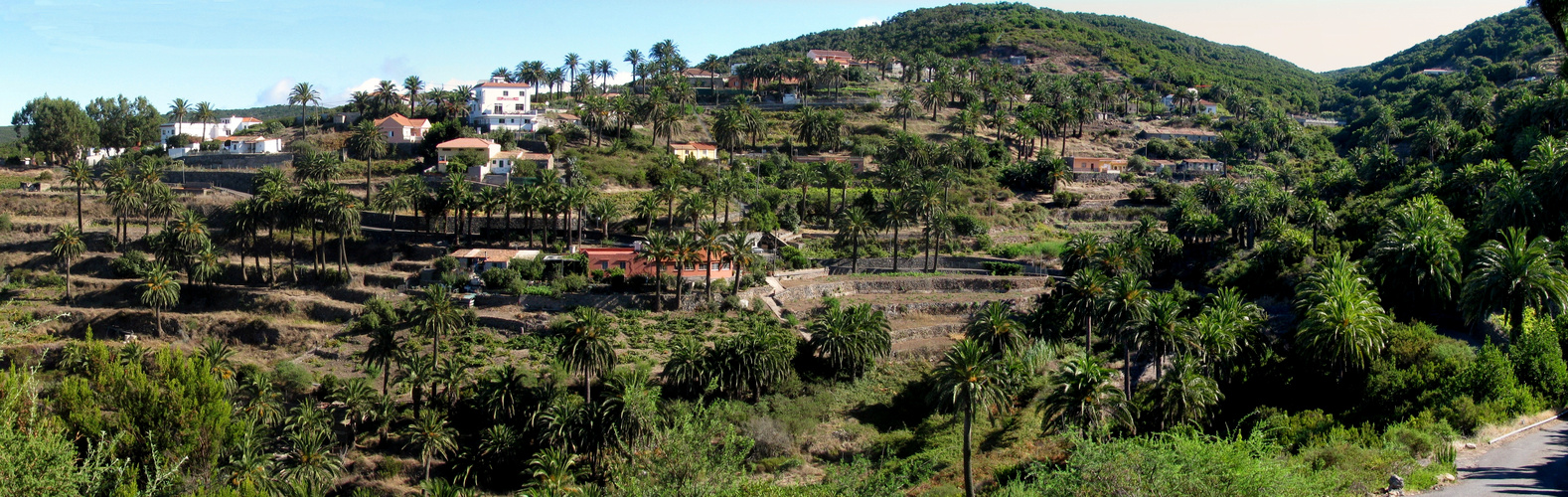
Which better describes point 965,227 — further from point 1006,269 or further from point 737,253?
point 737,253

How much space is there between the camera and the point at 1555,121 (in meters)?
68.8

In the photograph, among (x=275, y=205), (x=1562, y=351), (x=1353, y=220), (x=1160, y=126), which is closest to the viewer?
(x=1562, y=351)

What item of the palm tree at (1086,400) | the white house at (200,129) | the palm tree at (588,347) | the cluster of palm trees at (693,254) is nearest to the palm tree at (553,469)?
the palm tree at (588,347)

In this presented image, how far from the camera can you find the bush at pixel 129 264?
61.7 m

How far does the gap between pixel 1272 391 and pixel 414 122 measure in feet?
240

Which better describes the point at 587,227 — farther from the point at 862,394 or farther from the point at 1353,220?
the point at 1353,220

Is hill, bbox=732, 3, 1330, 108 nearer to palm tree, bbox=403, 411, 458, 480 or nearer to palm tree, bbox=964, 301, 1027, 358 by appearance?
palm tree, bbox=964, 301, 1027, 358

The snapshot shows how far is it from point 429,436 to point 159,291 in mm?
25454

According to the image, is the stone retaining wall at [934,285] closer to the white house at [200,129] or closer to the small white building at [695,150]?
the small white building at [695,150]

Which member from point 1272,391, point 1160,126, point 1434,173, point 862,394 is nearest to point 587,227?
point 862,394

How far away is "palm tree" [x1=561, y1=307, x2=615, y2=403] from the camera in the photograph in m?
45.2

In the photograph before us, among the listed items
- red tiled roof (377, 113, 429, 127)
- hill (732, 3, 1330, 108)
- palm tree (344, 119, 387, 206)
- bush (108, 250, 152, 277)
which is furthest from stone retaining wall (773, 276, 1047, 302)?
hill (732, 3, 1330, 108)

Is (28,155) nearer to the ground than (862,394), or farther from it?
farther from it

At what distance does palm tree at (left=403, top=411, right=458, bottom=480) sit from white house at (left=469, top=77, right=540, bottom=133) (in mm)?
50562
